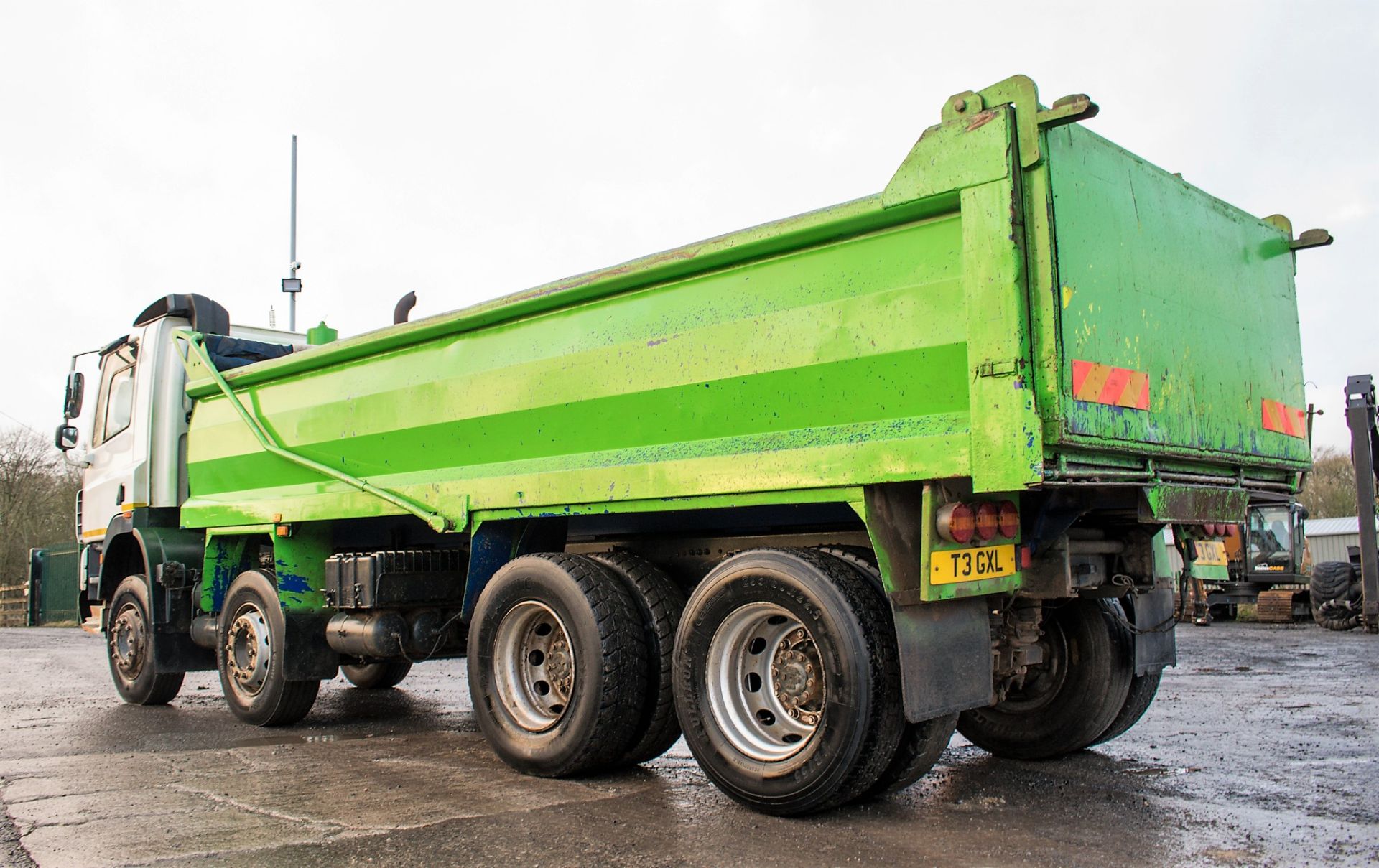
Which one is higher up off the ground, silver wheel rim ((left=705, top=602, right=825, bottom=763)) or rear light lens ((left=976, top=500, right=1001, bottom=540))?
rear light lens ((left=976, top=500, right=1001, bottom=540))

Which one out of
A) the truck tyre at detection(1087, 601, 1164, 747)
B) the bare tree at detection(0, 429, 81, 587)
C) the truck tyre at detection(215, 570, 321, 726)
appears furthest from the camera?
the bare tree at detection(0, 429, 81, 587)

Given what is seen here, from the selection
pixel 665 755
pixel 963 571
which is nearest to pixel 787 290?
pixel 963 571

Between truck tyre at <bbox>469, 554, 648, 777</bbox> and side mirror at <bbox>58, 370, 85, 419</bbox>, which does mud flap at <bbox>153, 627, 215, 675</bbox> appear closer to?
side mirror at <bbox>58, 370, 85, 419</bbox>

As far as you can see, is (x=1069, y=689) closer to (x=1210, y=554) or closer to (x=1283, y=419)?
(x=1210, y=554)

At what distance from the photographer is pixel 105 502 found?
893 centimetres

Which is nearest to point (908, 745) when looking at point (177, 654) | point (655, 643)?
point (655, 643)

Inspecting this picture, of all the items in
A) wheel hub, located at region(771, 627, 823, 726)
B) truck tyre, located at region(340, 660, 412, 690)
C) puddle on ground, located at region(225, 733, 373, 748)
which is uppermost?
wheel hub, located at region(771, 627, 823, 726)

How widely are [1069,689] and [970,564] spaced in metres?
1.71

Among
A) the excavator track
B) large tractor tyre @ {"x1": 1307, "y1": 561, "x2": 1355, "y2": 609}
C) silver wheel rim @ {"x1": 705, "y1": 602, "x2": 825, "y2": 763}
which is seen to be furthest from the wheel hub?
the excavator track

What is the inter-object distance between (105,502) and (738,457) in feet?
21.0

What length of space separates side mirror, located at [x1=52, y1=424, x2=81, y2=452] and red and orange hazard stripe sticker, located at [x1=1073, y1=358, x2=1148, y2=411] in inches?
330

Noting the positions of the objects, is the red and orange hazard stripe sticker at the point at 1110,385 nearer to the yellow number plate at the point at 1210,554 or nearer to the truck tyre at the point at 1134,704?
the yellow number plate at the point at 1210,554

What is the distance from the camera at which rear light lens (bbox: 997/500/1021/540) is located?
4285mm

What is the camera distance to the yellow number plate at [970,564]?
4.08m
